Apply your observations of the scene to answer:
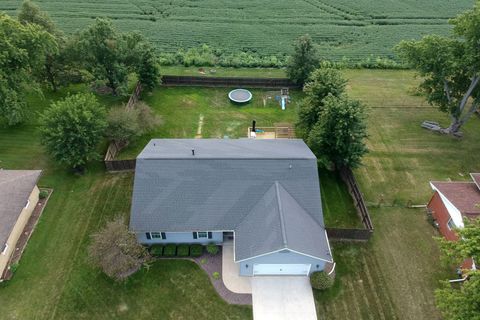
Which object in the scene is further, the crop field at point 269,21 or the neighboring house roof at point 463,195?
the crop field at point 269,21

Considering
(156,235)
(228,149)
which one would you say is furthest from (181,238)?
(228,149)

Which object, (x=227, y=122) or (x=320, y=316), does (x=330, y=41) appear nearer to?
(x=227, y=122)

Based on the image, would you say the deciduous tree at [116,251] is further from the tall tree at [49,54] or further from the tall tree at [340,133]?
the tall tree at [49,54]

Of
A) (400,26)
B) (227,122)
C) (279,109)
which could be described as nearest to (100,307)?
(227,122)

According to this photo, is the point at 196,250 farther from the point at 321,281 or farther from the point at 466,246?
the point at 466,246

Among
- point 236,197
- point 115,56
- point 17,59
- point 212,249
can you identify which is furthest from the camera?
point 115,56

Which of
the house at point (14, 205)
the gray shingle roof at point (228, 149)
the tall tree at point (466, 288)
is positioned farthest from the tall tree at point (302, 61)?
the house at point (14, 205)

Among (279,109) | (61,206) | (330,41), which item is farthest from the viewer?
(330,41)
